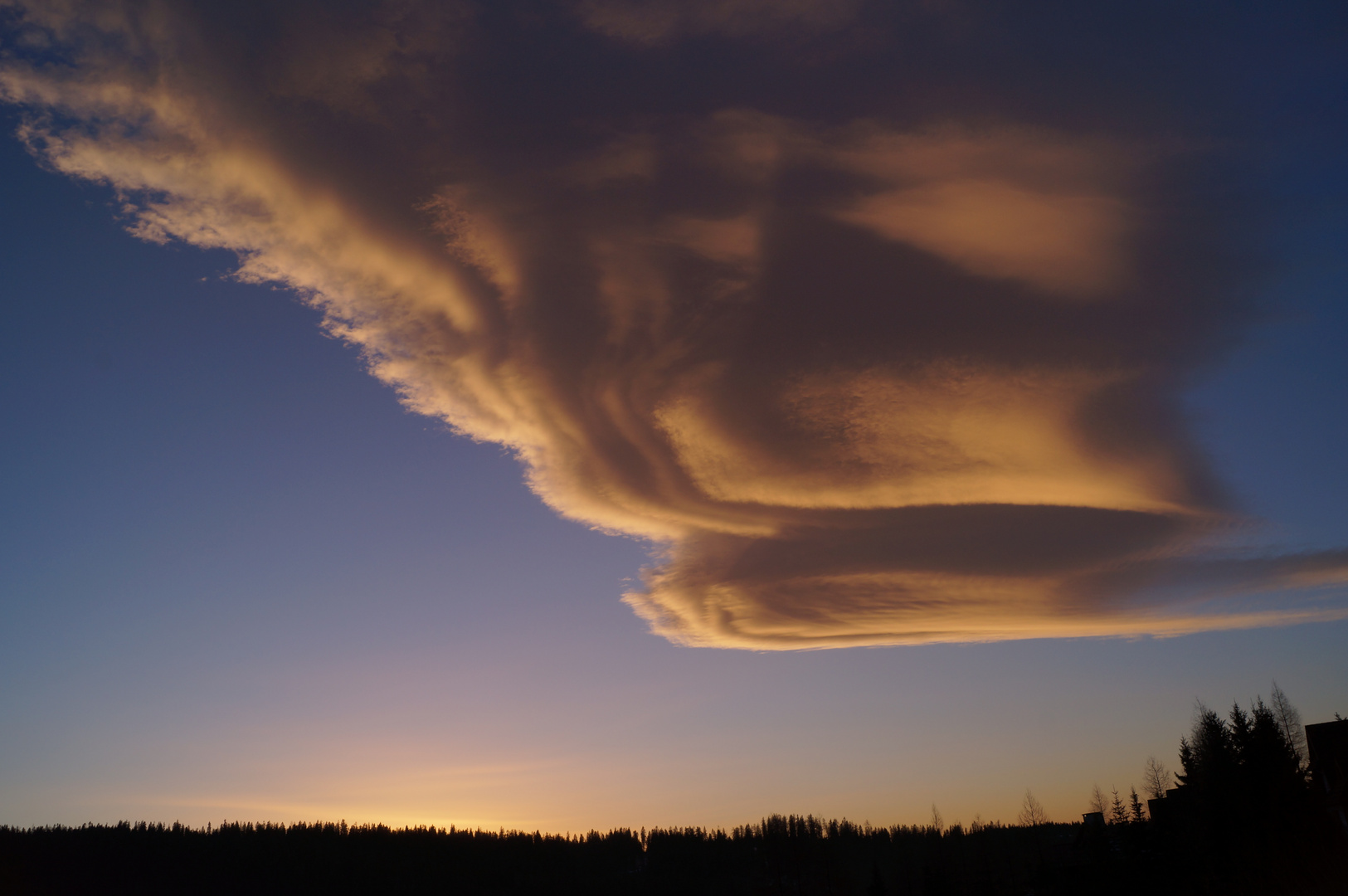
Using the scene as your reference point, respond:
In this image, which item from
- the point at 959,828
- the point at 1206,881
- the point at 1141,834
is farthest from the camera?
the point at 959,828

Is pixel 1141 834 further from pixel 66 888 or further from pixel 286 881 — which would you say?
pixel 66 888

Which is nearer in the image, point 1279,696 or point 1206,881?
point 1206,881

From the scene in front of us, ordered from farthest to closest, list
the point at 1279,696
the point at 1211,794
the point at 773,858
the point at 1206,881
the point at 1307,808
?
the point at 773,858
the point at 1279,696
the point at 1211,794
the point at 1307,808
the point at 1206,881

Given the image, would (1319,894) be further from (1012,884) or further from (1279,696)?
(1012,884)

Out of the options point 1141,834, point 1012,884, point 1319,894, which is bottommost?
point 1012,884

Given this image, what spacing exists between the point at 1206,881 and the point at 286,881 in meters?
209

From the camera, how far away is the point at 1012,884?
109m

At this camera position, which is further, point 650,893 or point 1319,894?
point 650,893

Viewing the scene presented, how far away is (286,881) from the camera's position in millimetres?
195000

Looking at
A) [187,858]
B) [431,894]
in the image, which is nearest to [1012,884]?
[431,894]

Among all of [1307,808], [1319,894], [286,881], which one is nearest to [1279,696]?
[1307,808]

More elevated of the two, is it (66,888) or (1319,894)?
(1319,894)

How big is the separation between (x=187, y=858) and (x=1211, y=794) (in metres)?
224

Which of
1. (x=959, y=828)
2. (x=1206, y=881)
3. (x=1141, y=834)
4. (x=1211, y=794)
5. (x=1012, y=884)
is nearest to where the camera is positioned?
(x=1206, y=881)
